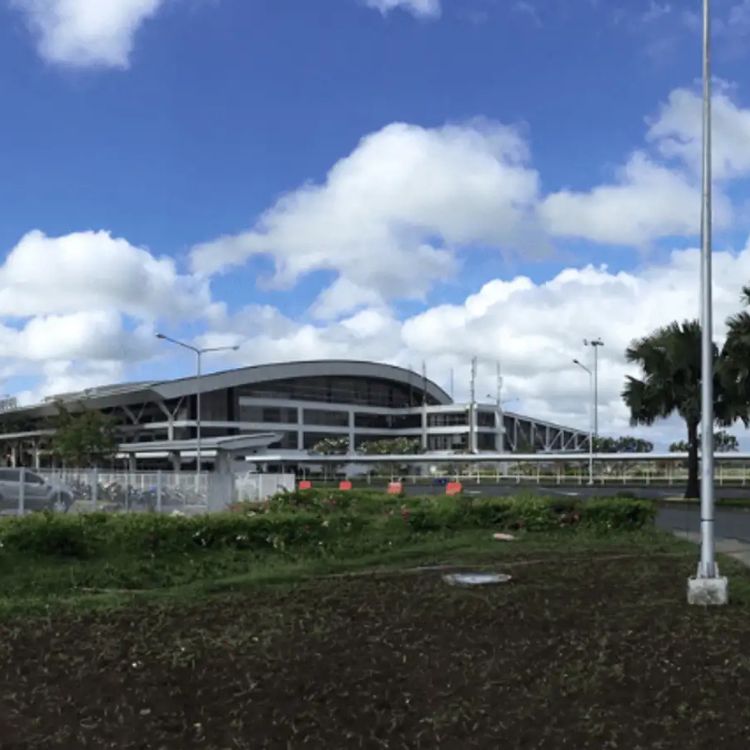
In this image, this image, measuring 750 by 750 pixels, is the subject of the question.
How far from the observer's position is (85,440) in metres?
75.5

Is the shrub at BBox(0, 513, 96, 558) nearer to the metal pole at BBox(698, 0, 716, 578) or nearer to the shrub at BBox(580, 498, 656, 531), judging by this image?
the metal pole at BBox(698, 0, 716, 578)

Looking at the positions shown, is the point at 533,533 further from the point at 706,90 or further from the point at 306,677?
the point at 306,677

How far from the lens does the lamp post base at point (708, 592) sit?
380 inches

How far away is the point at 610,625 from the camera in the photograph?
8562 mm

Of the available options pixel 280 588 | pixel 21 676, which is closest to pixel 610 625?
Answer: pixel 280 588

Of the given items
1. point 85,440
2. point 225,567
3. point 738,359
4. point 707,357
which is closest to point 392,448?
point 85,440

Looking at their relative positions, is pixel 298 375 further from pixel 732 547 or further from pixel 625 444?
pixel 732 547

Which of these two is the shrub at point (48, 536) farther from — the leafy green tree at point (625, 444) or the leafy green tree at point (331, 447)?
the leafy green tree at point (625, 444)

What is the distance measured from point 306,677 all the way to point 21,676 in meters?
2.18

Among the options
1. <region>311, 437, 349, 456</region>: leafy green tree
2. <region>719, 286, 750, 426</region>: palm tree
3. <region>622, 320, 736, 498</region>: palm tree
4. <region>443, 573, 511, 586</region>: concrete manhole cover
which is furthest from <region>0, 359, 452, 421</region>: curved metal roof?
<region>443, 573, 511, 586</region>: concrete manhole cover

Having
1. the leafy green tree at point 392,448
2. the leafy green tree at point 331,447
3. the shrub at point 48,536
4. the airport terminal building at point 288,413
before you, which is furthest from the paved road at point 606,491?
the leafy green tree at point 331,447

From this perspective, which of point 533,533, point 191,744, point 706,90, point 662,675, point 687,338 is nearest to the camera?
point 191,744

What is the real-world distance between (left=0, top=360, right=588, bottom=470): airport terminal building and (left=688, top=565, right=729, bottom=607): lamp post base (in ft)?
241

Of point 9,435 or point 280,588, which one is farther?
point 9,435
